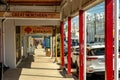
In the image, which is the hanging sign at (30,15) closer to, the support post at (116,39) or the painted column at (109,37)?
the painted column at (109,37)

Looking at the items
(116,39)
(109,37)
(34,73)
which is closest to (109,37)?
(109,37)

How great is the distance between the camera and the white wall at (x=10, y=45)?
82.2ft

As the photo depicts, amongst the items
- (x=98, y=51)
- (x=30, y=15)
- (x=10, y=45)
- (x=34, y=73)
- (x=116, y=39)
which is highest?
(x=30, y=15)

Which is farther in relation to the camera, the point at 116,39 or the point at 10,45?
the point at 10,45

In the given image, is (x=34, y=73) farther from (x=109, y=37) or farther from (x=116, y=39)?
(x=116, y=39)

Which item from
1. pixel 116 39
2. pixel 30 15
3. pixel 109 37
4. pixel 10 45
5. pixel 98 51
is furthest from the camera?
pixel 10 45

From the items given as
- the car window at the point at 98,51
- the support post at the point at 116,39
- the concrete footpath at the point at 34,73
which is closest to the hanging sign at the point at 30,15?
the car window at the point at 98,51

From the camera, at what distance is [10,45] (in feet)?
82.4

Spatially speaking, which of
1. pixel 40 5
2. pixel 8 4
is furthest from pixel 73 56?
pixel 8 4

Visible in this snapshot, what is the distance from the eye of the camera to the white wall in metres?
25.0

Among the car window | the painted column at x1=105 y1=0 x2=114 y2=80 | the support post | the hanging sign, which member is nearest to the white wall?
the hanging sign

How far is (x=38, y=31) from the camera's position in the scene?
136 ft

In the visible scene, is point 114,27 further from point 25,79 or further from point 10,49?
point 10,49

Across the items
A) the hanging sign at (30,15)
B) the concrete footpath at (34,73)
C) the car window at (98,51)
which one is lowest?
the concrete footpath at (34,73)
